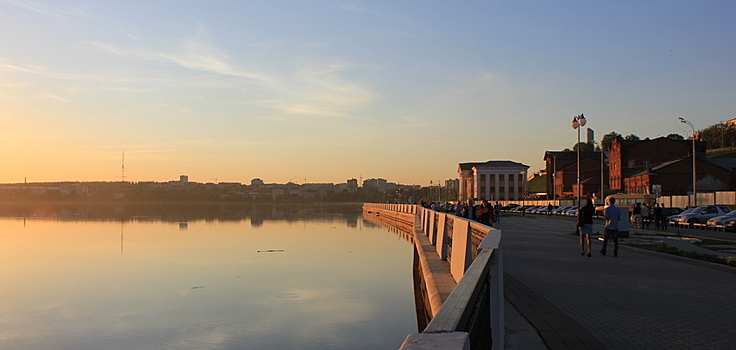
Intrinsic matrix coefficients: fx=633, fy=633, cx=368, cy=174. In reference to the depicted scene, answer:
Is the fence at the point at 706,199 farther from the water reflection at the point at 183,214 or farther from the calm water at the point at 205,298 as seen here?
the calm water at the point at 205,298

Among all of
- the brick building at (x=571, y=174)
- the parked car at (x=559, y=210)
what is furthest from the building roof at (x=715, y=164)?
the brick building at (x=571, y=174)

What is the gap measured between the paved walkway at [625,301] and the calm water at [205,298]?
326cm

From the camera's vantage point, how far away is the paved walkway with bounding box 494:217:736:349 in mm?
7867

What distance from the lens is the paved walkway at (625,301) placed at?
787cm

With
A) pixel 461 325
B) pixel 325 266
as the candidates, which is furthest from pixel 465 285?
pixel 325 266

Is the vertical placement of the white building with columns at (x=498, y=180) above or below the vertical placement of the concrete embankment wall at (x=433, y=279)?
above

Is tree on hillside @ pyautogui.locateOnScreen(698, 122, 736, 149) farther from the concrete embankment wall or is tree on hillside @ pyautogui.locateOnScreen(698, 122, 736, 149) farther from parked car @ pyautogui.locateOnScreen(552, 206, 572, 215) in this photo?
the concrete embankment wall

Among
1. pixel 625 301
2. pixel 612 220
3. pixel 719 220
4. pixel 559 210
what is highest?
pixel 612 220

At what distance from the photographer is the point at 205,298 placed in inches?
698

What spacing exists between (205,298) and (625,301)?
1144 centimetres

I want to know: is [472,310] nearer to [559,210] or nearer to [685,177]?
[559,210]

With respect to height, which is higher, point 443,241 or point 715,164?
point 715,164

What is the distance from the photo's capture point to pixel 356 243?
39.5 metres

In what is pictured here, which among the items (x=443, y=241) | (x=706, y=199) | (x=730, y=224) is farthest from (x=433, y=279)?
(x=706, y=199)
